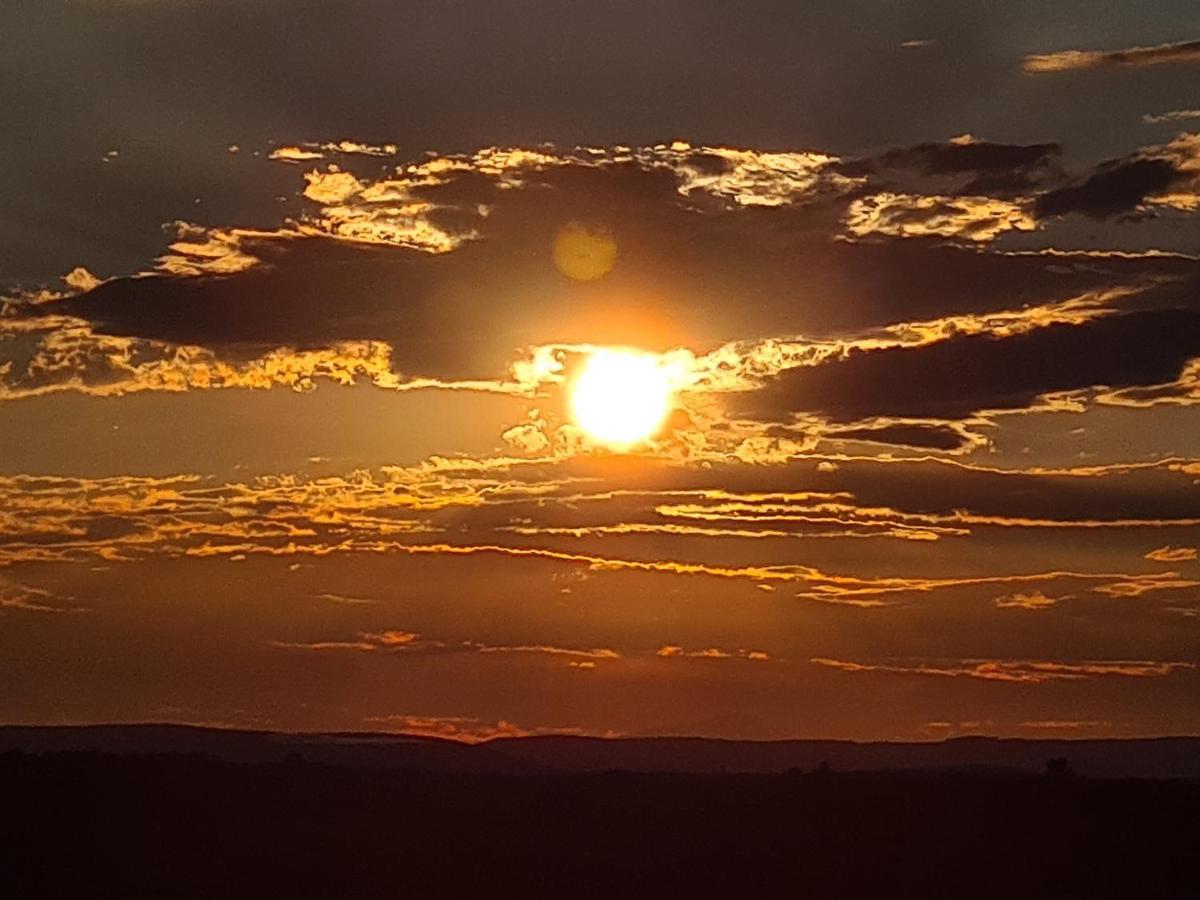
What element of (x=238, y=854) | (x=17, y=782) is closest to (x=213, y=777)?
(x=17, y=782)

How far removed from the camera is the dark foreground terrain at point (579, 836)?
1438 inches

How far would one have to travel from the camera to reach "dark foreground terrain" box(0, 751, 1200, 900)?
36531mm

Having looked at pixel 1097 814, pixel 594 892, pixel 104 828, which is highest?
pixel 1097 814

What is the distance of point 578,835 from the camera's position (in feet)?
156

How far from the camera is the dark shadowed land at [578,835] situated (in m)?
36.7

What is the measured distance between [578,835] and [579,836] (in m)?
0.28

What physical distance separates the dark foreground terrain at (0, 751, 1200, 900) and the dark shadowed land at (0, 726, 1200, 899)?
11cm

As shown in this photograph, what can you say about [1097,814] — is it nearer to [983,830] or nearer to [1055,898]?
[983,830]

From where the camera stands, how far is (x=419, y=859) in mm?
40812

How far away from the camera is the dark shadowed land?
36.7m

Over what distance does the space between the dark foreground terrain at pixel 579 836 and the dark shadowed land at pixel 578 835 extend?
0.11 meters

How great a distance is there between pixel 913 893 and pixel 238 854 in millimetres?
14774

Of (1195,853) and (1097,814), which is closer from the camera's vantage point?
(1195,853)

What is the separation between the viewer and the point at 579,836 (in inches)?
1855
